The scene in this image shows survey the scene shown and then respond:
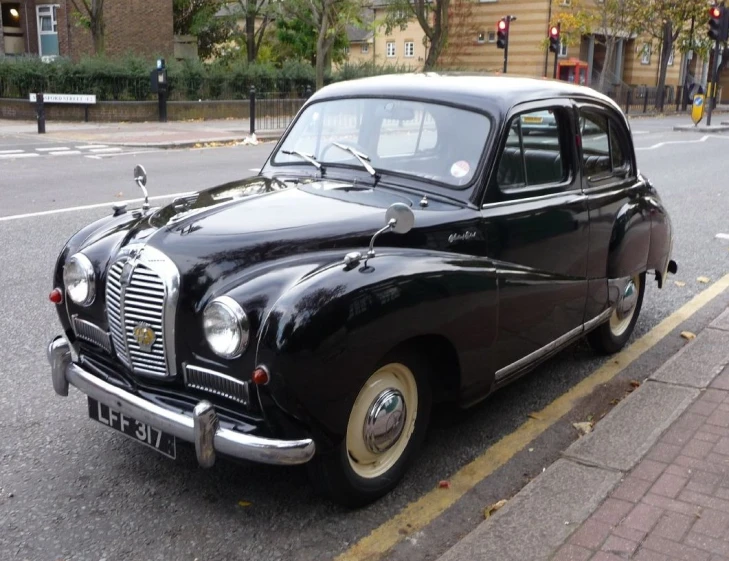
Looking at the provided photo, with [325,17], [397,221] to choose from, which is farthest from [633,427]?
[325,17]

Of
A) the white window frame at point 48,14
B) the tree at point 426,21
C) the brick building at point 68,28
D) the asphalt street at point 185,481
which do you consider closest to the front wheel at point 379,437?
the asphalt street at point 185,481

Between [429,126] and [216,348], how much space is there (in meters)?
1.81

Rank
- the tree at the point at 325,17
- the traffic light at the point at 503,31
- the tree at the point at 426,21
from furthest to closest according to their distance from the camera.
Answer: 1. the tree at the point at 426,21
2. the traffic light at the point at 503,31
3. the tree at the point at 325,17

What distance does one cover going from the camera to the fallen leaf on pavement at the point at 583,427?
430 cm

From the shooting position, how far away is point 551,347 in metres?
4.43

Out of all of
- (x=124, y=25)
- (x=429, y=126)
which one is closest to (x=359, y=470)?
(x=429, y=126)

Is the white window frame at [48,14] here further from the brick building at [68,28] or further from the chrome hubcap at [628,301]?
the chrome hubcap at [628,301]

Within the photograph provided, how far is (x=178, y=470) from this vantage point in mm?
3725

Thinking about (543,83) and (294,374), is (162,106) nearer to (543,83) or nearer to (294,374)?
(543,83)

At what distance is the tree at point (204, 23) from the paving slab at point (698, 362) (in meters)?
36.2

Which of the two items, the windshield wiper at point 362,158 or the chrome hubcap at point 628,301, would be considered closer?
the windshield wiper at point 362,158

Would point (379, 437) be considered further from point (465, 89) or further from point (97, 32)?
point (97, 32)

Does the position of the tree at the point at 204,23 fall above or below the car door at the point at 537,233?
above

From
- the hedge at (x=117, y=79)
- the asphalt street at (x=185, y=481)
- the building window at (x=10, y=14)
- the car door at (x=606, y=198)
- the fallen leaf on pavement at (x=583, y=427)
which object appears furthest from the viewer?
the building window at (x=10, y=14)
